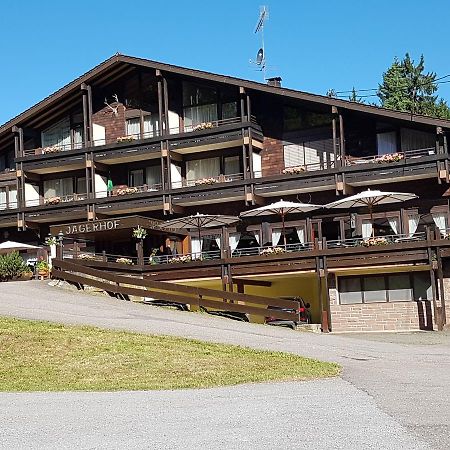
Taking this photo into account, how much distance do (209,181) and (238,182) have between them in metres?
1.56

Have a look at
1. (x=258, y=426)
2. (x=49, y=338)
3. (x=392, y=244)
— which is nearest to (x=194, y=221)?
(x=392, y=244)

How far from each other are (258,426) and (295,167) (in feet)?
83.9

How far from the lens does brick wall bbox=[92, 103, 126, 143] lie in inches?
1532

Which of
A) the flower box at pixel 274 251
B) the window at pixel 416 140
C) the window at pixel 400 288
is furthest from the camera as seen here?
the window at pixel 416 140

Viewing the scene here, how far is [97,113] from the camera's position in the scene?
39750 mm

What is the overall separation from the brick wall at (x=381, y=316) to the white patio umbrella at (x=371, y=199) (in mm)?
3374

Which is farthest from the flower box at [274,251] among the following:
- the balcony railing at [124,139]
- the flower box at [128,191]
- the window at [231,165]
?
the flower box at [128,191]

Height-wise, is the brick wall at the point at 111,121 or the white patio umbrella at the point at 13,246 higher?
the brick wall at the point at 111,121

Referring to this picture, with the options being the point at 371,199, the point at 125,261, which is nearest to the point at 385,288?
the point at 371,199

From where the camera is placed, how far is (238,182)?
34500mm

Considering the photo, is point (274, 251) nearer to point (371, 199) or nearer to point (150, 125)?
point (371, 199)

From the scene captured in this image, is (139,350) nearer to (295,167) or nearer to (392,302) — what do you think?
(392,302)

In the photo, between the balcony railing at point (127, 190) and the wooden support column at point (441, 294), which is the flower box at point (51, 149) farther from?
the wooden support column at point (441, 294)

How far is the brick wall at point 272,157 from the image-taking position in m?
35.2
